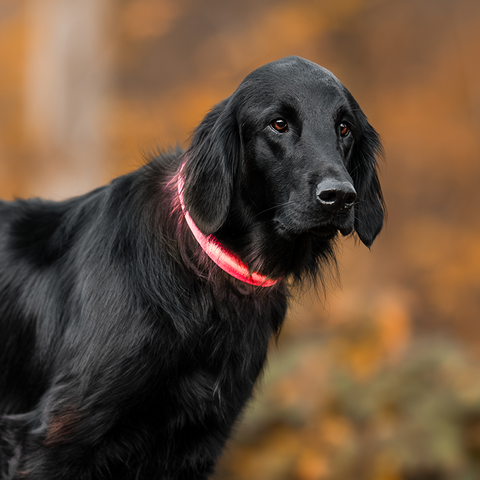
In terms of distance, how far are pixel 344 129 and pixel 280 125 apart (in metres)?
0.33

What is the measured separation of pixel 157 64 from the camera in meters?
10.8

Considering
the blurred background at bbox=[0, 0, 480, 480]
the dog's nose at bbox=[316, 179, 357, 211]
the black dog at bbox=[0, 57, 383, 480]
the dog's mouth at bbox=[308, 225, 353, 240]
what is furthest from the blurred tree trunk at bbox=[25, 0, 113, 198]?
the dog's nose at bbox=[316, 179, 357, 211]

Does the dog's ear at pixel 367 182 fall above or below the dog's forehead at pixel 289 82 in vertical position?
below

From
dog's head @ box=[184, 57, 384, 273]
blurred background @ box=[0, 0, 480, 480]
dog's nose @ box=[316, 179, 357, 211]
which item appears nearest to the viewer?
dog's nose @ box=[316, 179, 357, 211]

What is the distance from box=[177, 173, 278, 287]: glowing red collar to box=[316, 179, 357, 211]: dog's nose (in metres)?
0.54

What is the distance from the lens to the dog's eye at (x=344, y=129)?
2482 mm

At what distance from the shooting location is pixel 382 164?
7.59 meters

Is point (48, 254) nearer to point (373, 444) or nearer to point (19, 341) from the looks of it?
point (19, 341)

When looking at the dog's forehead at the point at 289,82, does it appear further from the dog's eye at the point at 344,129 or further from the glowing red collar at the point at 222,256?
the glowing red collar at the point at 222,256

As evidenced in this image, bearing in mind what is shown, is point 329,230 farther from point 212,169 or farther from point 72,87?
point 72,87

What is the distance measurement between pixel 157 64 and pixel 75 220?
8771mm

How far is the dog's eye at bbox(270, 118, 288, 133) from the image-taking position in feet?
7.70

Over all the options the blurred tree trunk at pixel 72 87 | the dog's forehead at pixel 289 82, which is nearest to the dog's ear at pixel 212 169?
the dog's forehead at pixel 289 82

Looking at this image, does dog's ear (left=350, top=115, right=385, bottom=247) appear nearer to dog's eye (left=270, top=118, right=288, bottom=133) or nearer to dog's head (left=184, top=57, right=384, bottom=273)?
dog's head (left=184, top=57, right=384, bottom=273)
